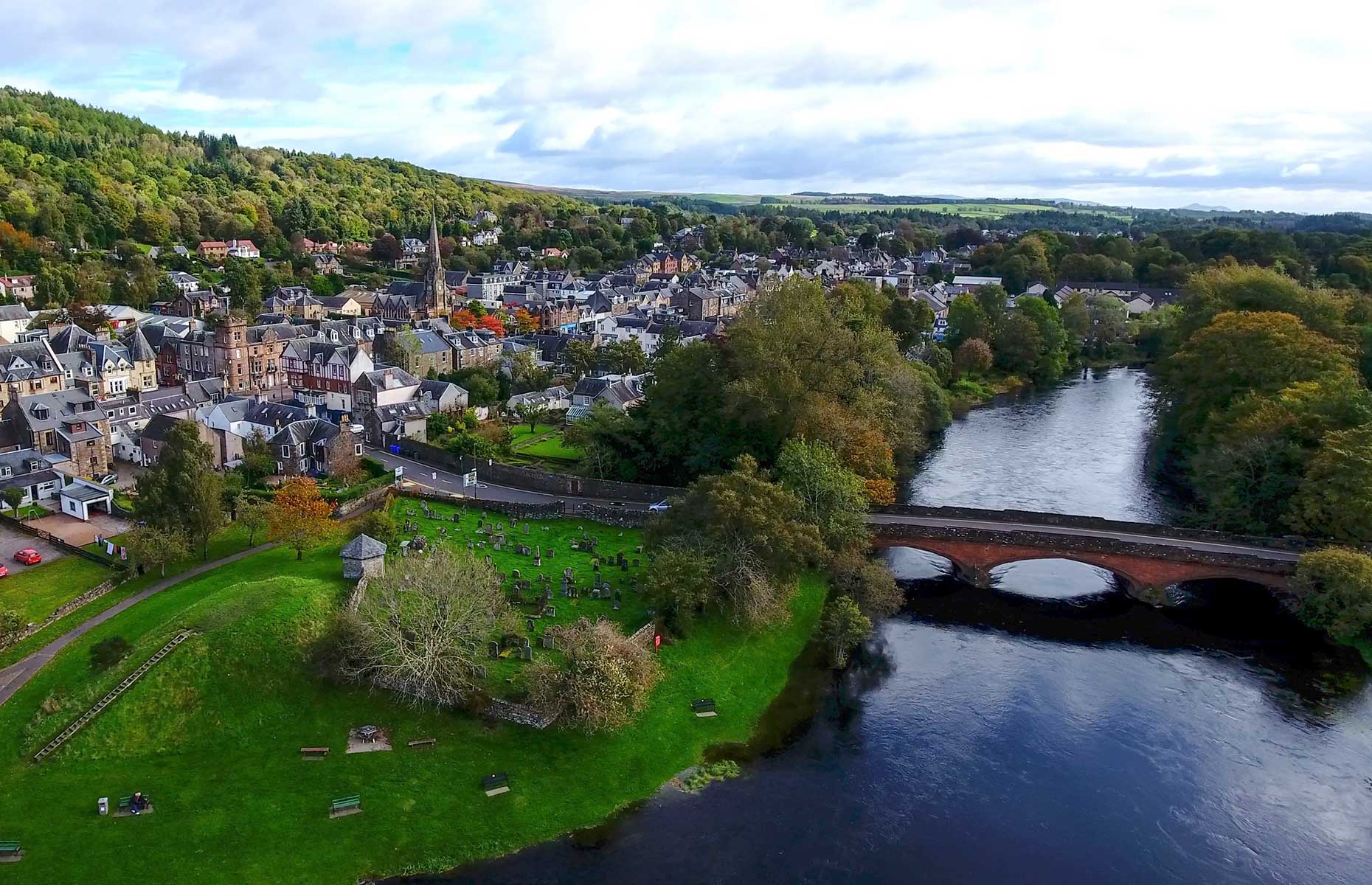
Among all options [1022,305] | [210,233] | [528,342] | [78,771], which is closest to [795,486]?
[78,771]

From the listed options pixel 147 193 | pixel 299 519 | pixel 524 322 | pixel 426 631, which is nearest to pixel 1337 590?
pixel 426 631

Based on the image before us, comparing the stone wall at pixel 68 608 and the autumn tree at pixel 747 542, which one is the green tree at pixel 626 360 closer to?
the autumn tree at pixel 747 542

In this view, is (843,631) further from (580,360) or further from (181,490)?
(580,360)

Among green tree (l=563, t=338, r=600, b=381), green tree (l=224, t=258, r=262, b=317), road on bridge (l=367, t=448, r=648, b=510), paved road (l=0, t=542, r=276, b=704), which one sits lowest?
paved road (l=0, t=542, r=276, b=704)

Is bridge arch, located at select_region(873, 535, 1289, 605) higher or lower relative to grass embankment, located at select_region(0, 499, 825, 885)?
higher

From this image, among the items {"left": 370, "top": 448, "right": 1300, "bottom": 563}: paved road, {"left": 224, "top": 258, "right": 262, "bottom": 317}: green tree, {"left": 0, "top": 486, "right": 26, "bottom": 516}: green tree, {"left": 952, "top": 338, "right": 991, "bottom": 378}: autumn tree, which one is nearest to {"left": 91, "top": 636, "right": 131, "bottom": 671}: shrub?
{"left": 370, "top": 448, "right": 1300, "bottom": 563}: paved road

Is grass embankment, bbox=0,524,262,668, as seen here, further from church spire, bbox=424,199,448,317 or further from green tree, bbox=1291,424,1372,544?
church spire, bbox=424,199,448,317

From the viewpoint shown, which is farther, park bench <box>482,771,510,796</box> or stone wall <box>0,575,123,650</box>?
stone wall <box>0,575,123,650</box>
